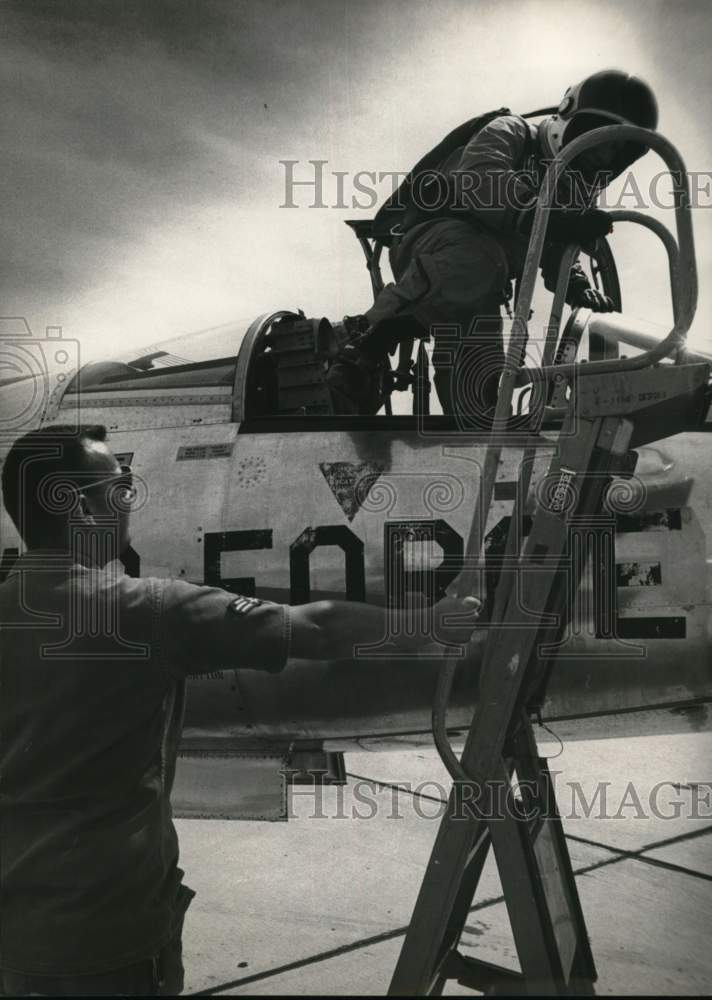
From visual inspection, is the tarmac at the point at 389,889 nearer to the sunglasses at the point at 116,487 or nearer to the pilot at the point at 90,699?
the pilot at the point at 90,699

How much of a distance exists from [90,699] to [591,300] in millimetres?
2890

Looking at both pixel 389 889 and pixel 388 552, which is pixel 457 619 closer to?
pixel 388 552

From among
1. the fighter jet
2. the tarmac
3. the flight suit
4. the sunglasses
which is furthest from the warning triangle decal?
the sunglasses

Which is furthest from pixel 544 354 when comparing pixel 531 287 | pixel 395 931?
pixel 395 931

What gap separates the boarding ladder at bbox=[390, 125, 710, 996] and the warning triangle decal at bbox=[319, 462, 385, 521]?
1.20m

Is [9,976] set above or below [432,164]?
below

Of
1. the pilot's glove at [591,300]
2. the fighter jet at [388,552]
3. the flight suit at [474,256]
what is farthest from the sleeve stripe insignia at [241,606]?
the pilot's glove at [591,300]

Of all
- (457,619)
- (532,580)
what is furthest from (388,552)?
(457,619)

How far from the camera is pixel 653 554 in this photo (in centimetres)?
306

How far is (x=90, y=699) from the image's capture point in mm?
1820

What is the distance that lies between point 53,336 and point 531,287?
143 centimetres

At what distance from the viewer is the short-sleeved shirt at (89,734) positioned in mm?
1776

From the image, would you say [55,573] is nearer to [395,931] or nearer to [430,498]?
[430,498]

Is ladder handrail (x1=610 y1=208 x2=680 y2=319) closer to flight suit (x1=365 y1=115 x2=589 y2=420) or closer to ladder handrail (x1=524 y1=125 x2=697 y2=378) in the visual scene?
ladder handrail (x1=524 y1=125 x2=697 y2=378)
